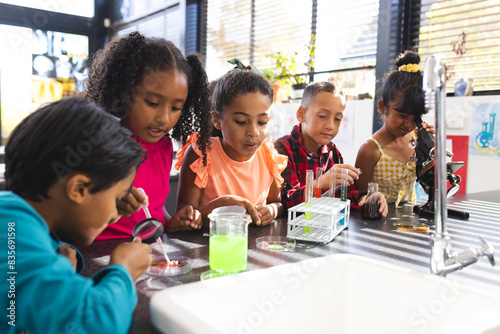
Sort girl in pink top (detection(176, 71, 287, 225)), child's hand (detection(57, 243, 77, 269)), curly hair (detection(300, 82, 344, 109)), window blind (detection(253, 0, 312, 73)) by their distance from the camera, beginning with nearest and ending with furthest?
child's hand (detection(57, 243, 77, 269)) < girl in pink top (detection(176, 71, 287, 225)) < curly hair (detection(300, 82, 344, 109)) < window blind (detection(253, 0, 312, 73))

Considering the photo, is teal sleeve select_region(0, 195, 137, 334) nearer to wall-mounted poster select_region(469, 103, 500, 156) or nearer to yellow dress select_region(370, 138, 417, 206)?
yellow dress select_region(370, 138, 417, 206)

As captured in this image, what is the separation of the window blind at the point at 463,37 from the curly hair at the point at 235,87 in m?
1.52

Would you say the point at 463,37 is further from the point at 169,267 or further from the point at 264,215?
the point at 169,267

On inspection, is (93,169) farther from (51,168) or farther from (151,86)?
(151,86)

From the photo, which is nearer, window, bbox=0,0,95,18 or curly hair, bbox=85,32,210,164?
curly hair, bbox=85,32,210,164

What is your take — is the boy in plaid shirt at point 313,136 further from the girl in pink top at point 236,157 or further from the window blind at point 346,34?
the window blind at point 346,34

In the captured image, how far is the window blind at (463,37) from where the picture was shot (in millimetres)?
2486

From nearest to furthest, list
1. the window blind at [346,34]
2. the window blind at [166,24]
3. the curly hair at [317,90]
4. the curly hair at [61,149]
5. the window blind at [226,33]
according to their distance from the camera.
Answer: the curly hair at [61,149] < the curly hair at [317,90] < the window blind at [346,34] < the window blind at [226,33] < the window blind at [166,24]

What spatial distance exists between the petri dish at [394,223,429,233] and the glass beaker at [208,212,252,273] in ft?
2.00

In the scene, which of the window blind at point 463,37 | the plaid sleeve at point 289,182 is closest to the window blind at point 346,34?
the window blind at point 463,37

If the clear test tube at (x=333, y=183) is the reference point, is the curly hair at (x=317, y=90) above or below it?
above

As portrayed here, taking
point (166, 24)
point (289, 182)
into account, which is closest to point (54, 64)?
point (166, 24)

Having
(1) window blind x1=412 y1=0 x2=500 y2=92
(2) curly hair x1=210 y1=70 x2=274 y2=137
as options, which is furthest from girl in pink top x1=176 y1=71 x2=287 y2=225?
(1) window blind x1=412 y1=0 x2=500 y2=92

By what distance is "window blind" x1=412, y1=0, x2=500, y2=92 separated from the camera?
2.49 meters
